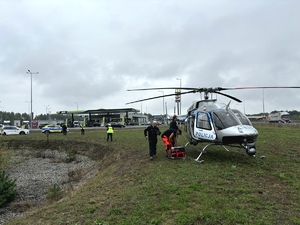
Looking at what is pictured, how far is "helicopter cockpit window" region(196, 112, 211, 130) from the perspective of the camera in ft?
34.1

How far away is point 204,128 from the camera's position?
10.5 meters

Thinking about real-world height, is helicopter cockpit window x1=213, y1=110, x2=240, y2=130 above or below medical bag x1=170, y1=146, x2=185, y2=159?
above

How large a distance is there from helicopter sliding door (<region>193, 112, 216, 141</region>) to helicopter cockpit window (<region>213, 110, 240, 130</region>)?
0.29 m

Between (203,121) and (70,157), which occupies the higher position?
(203,121)

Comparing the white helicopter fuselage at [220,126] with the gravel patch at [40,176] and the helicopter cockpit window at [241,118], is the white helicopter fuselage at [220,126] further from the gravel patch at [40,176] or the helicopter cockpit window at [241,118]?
the gravel patch at [40,176]

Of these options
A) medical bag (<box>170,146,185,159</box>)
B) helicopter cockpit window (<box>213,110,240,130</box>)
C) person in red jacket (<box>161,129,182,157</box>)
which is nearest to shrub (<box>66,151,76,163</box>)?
person in red jacket (<box>161,129,182,157</box>)

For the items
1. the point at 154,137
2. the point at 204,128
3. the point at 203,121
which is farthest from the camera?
the point at 154,137

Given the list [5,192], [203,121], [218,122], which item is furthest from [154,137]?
[5,192]

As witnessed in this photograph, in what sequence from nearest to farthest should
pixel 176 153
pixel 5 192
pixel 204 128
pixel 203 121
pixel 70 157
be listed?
pixel 204 128 → pixel 203 121 → pixel 176 153 → pixel 5 192 → pixel 70 157

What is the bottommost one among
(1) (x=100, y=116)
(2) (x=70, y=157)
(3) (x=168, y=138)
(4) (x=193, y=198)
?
(2) (x=70, y=157)

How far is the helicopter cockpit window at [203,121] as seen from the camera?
10.4 metres

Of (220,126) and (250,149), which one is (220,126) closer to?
(220,126)

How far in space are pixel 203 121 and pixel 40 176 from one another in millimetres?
13963

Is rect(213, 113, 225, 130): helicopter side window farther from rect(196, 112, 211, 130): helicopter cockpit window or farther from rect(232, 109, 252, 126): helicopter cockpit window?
rect(232, 109, 252, 126): helicopter cockpit window
